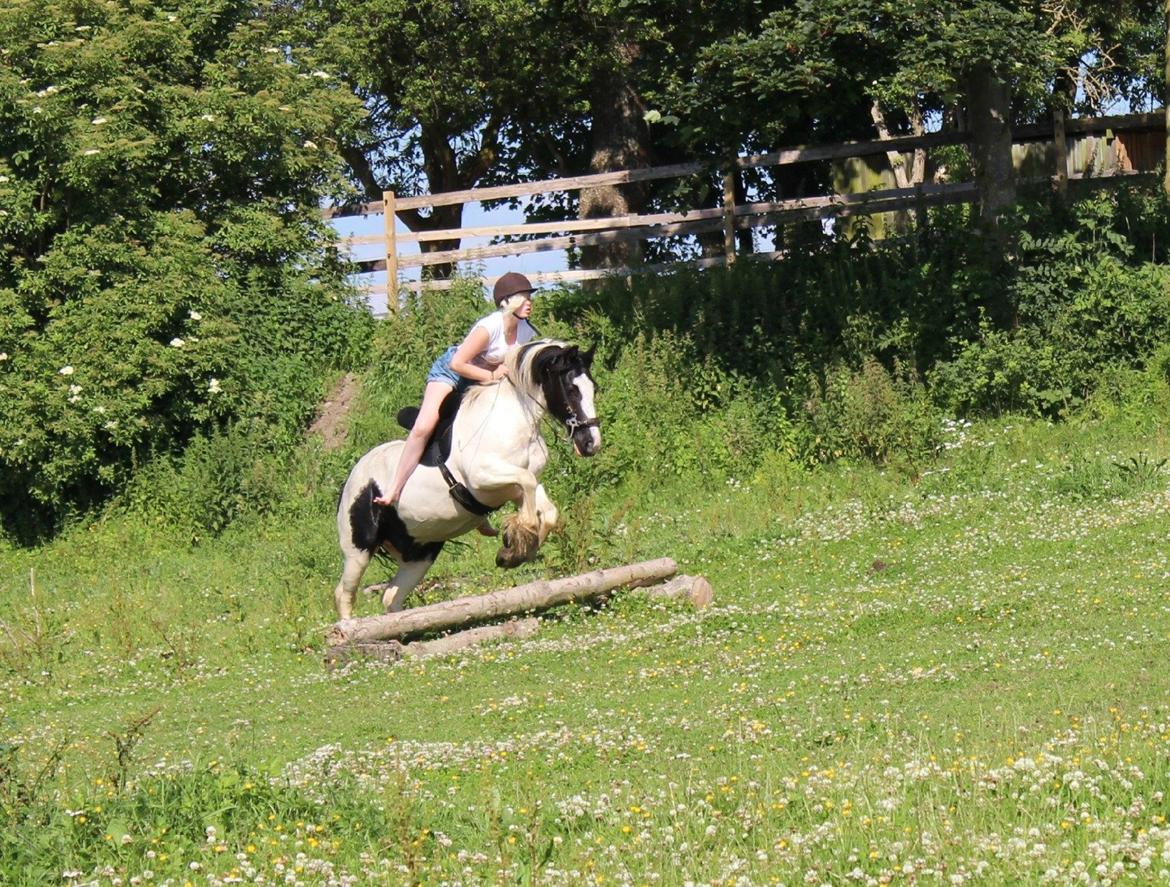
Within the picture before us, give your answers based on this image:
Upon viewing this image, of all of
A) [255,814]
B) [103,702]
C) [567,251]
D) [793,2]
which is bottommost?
[103,702]

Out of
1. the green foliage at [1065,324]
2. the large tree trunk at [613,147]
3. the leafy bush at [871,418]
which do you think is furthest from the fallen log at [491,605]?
the large tree trunk at [613,147]

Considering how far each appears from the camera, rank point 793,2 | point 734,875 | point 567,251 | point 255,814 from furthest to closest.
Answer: point 567,251 → point 793,2 → point 255,814 → point 734,875

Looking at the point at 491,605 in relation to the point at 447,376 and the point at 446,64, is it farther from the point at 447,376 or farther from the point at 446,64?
the point at 446,64

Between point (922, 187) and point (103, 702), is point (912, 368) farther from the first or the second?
point (103, 702)

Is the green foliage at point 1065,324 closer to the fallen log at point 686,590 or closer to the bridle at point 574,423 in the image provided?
the fallen log at point 686,590

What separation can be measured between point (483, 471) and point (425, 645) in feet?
5.40

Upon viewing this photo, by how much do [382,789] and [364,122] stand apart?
28417 mm

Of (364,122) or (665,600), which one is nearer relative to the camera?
(665,600)

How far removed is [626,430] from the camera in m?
25.4

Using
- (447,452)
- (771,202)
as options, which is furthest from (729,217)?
(447,452)

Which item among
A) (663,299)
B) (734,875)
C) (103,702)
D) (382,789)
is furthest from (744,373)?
(734,875)

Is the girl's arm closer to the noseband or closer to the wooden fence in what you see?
the noseband

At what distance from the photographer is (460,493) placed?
15609mm

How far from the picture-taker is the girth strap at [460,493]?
15586mm
